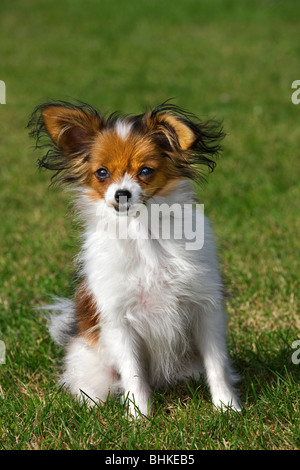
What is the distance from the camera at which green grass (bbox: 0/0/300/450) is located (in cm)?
329

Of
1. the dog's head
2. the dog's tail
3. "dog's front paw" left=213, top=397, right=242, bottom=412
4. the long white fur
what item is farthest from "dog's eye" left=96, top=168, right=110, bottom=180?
"dog's front paw" left=213, top=397, right=242, bottom=412

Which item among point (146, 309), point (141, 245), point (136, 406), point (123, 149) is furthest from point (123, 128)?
point (136, 406)

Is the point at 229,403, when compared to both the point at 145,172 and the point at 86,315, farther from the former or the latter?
the point at 145,172

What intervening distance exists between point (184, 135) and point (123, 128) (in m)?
0.30

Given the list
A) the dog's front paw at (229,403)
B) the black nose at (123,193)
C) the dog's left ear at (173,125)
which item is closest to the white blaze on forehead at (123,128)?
the dog's left ear at (173,125)

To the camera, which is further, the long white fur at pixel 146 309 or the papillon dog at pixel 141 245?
the long white fur at pixel 146 309

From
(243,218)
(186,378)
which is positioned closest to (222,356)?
(186,378)

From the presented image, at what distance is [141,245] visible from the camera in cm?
336

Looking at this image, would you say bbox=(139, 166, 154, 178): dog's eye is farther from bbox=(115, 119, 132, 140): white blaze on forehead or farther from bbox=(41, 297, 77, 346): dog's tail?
bbox=(41, 297, 77, 346): dog's tail

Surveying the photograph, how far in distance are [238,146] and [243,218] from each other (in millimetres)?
2167

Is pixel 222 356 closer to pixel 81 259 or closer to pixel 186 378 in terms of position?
pixel 186 378

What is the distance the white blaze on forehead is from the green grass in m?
0.83

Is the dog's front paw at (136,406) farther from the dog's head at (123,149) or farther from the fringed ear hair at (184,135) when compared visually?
the fringed ear hair at (184,135)

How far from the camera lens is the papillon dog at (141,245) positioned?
3197 mm
